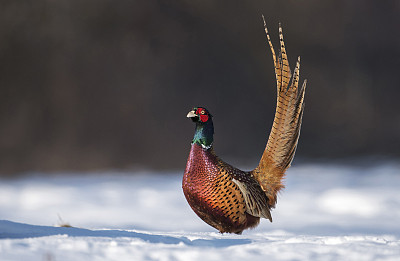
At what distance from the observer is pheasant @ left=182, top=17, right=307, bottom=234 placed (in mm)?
4453

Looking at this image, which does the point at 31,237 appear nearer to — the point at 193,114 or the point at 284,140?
the point at 193,114

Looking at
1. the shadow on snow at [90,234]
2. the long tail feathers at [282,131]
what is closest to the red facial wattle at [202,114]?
the long tail feathers at [282,131]

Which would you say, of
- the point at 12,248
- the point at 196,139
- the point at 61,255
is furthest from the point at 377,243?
the point at 12,248

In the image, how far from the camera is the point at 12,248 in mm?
3209

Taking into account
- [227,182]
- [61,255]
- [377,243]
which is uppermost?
[227,182]

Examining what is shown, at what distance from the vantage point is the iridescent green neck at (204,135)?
458 cm

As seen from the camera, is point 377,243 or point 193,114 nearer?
point 377,243

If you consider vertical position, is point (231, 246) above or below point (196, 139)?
below

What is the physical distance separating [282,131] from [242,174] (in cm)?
51

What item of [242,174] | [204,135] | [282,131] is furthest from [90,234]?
[282,131]

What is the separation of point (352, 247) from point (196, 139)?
1543 mm

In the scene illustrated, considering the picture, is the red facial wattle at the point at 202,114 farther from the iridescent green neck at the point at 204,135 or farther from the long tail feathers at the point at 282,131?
the long tail feathers at the point at 282,131

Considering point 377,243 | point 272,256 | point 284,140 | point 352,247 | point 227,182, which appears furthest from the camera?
point 284,140

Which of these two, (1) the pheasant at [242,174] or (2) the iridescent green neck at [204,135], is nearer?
(1) the pheasant at [242,174]
